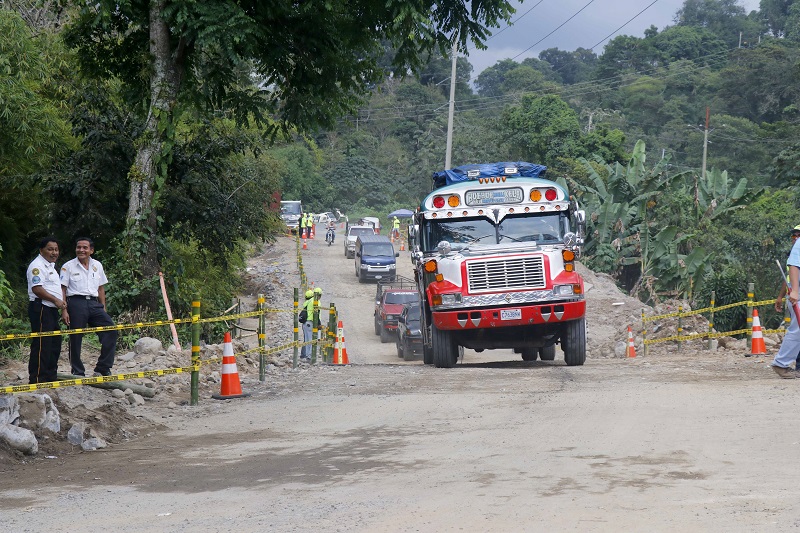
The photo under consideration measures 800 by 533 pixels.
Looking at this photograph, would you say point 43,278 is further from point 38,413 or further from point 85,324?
point 38,413

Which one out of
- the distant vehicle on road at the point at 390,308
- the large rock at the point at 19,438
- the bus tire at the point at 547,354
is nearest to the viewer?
the large rock at the point at 19,438

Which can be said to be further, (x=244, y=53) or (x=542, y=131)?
(x=542, y=131)

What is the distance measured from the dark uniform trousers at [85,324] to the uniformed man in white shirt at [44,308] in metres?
0.37

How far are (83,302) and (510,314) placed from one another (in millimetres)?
7334

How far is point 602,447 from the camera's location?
8477 millimetres

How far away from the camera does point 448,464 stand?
801 cm

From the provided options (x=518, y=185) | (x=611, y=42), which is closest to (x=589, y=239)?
(x=518, y=185)

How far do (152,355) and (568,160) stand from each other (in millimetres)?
44749

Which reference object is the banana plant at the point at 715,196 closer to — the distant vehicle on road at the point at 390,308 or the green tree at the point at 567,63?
the distant vehicle on road at the point at 390,308

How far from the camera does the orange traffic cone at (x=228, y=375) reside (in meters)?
13.3

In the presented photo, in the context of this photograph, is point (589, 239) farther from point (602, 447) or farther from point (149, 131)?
point (602, 447)

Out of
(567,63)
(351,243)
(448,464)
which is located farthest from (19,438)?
(567,63)

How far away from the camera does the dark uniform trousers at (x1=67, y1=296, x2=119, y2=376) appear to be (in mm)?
12375

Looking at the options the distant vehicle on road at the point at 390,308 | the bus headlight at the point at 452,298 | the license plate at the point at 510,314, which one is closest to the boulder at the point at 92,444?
the bus headlight at the point at 452,298
